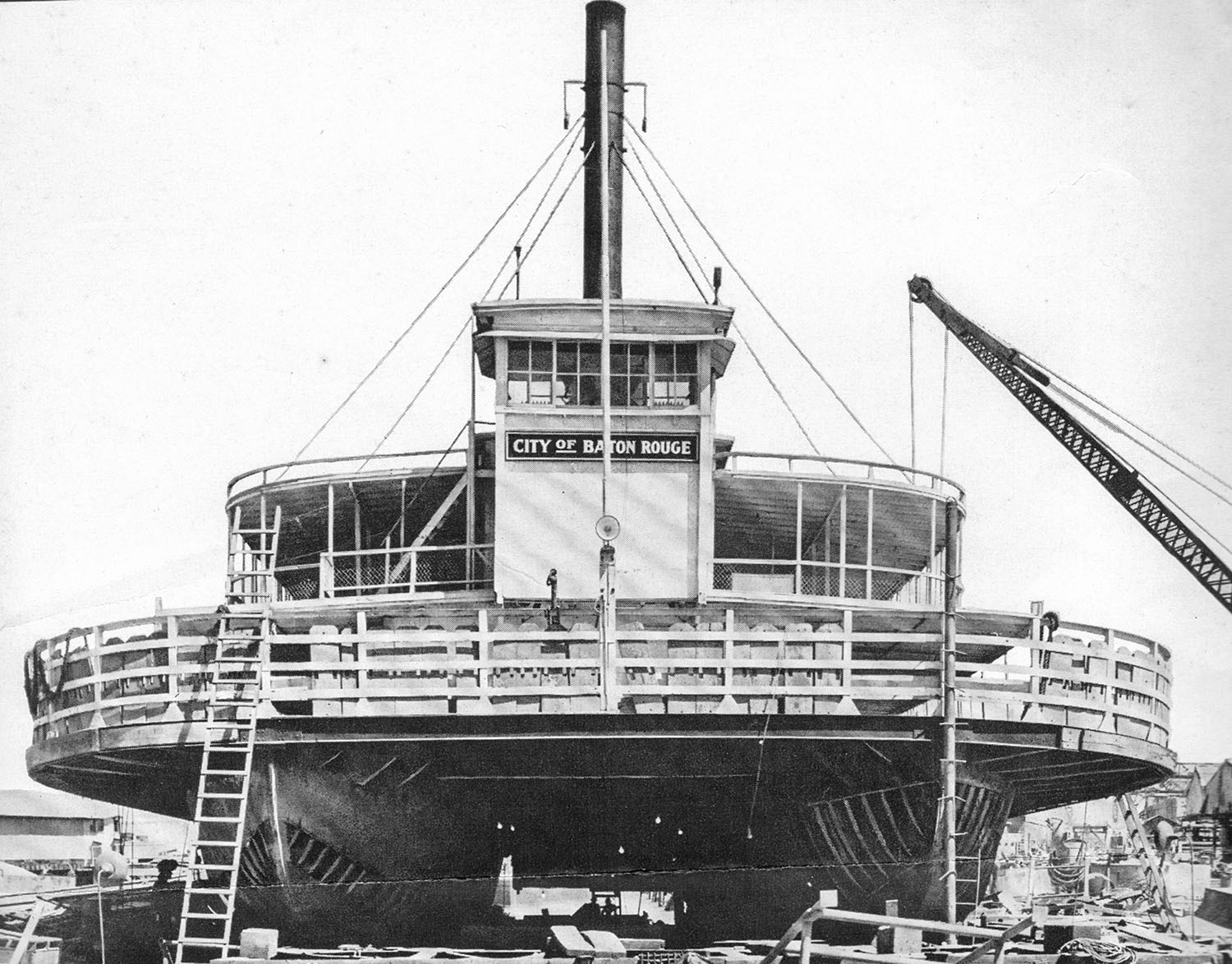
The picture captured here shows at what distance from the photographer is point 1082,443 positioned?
4662cm

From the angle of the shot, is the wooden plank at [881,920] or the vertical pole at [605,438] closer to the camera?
the wooden plank at [881,920]

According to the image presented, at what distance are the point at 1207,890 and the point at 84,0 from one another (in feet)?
60.5

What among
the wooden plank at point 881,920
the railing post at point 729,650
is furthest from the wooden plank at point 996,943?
the railing post at point 729,650

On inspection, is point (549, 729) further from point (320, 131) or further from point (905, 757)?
point (320, 131)

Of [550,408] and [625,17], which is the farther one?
[625,17]

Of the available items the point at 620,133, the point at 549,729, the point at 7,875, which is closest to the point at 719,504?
the point at 620,133

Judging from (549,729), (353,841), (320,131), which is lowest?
(353,841)

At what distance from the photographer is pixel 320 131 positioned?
1945 cm

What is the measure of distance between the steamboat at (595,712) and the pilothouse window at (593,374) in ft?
0.11

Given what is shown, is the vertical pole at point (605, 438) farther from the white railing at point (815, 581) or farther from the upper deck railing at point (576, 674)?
the white railing at point (815, 581)

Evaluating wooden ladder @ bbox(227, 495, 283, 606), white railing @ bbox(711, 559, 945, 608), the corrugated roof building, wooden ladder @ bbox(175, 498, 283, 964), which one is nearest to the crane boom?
white railing @ bbox(711, 559, 945, 608)

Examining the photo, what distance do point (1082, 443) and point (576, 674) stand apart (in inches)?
1295

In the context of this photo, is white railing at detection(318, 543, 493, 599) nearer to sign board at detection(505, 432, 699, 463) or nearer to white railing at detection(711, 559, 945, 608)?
sign board at detection(505, 432, 699, 463)

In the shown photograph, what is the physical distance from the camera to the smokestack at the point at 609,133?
2295 centimetres
